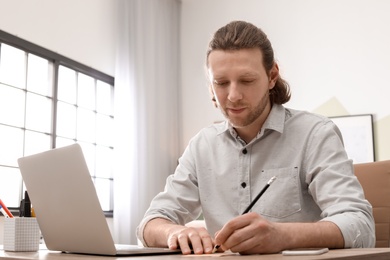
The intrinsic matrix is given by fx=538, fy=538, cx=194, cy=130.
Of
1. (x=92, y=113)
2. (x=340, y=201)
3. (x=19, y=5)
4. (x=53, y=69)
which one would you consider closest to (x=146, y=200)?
(x=92, y=113)

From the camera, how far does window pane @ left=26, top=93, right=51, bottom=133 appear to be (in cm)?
371

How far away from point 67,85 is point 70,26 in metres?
0.46

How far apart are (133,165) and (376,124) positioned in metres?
2.01

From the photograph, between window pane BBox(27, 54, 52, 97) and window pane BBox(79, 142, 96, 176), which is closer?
window pane BBox(27, 54, 52, 97)

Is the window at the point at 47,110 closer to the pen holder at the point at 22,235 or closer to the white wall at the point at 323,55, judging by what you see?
the white wall at the point at 323,55

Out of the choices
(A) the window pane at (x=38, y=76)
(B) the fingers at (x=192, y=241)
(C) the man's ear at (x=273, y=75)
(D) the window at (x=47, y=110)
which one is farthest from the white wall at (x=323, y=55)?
(B) the fingers at (x=192, y=241)

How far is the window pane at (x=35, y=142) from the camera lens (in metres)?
3.69

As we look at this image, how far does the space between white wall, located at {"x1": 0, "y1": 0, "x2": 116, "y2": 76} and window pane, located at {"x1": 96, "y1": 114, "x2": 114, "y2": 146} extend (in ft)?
1.27

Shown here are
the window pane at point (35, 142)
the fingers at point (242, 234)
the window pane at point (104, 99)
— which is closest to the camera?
the fingers at point (242, 234)

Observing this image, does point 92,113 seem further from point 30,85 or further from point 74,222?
point 74,222

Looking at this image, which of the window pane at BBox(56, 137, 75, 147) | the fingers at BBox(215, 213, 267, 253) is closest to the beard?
the fingers at BBox(215, 213, 267, 253)

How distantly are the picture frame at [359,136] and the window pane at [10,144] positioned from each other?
8.13ft

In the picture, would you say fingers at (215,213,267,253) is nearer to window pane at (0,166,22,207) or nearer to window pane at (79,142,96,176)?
window pane at (0,166,22,207)

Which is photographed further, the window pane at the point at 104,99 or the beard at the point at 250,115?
the window pane at the point at 104,99
